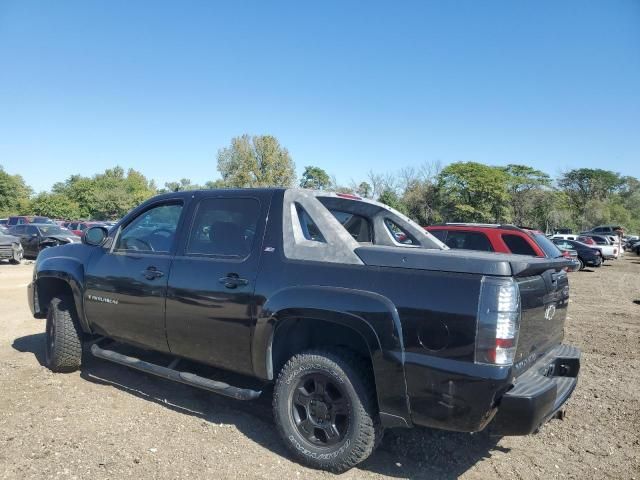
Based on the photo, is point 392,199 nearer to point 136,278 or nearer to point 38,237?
point 38,237

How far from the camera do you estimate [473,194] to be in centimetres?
5631

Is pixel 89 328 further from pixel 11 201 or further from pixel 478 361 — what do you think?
pixel 11 201

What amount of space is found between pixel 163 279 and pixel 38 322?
463 cm

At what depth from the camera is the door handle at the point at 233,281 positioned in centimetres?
359

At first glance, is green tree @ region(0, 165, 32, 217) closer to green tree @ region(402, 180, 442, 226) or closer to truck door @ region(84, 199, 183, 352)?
green tree @ region(402, 180, 442, 226)

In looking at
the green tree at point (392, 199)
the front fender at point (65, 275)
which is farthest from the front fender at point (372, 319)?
the green tree at point (392, 199)

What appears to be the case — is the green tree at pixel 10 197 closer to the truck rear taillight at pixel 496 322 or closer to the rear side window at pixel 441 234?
the rear side window at pixel 441 234

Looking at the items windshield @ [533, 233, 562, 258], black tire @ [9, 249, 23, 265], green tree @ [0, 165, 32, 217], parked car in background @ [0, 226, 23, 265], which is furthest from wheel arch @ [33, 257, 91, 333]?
green tree @ [0, 165, 32, 217]

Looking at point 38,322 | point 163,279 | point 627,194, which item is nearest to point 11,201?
point 38,322

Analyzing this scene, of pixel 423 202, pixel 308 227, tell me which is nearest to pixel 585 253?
pixel 308 227

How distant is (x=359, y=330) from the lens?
10.1 feet

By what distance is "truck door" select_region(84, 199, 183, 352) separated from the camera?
4.12m

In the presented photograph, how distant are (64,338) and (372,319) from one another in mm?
3516

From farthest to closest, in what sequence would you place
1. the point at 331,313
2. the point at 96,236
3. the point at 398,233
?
1. the point at 398,233
2. the point at 96,236
3. the point at 331,313
